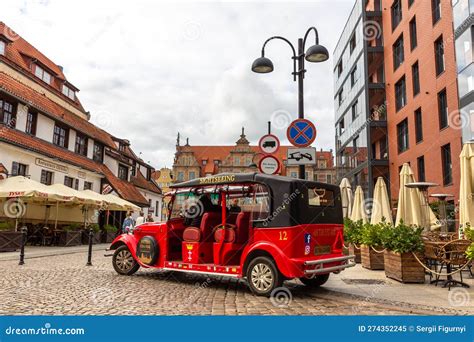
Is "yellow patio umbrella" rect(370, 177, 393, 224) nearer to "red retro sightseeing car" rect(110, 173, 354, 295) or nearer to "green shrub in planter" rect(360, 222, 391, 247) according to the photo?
"green shrub in planter" rect(360, 222, 391, 247)

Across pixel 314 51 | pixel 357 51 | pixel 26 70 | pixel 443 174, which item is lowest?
pixel 443 174

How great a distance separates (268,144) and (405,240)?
12.4 ft

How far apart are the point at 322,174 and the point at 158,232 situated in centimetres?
6851

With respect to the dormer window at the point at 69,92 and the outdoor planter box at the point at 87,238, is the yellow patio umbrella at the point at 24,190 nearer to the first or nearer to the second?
the outdoor planter box at the point at 87,238

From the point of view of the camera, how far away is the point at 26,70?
90.2 feet

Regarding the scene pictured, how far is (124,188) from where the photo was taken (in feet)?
105

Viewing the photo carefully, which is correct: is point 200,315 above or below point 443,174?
below

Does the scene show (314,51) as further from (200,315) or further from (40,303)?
(40,303)

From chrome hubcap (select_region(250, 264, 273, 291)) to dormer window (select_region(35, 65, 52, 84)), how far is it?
94.4 feet

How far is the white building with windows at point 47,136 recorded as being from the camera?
2045 centimetres


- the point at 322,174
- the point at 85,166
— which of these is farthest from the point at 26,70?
the point at 322,174

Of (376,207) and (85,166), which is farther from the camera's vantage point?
(85,166)

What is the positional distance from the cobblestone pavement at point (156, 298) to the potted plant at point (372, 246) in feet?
8.76

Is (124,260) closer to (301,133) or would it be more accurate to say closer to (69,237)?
(301,133)
